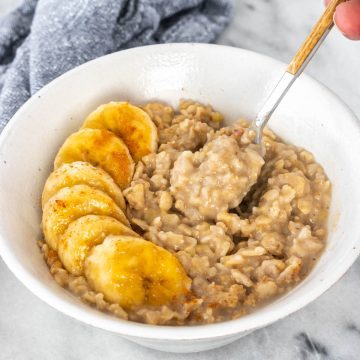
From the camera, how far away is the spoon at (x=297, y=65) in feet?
4.81

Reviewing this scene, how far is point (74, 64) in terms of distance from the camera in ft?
6.51

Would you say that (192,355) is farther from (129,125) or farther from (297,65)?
(297,65)

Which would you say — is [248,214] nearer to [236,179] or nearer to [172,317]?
[236,179]

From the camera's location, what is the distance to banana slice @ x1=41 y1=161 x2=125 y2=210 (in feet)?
4.68

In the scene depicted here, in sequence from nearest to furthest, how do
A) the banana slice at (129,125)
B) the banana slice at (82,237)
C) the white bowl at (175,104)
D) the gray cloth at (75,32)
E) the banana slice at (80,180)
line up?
the white bowl at (175,104), the banana slice at (82,237), the banana slice at (80,180), the banana slice at (129,125), the gray cloth at (75,32)

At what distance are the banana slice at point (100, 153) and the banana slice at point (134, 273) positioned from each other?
253 mm

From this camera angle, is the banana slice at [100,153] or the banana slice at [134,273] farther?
the banana slice at [100,153]

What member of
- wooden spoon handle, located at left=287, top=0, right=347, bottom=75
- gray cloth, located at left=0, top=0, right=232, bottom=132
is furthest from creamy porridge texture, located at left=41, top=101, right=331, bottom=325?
gray cloth, located at left=0, top=0, right=232, bottom=132

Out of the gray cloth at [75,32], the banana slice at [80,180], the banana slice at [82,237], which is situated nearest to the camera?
the banana slice at [82,237]

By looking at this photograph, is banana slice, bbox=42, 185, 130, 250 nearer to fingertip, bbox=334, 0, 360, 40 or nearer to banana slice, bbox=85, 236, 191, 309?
banana slice, bbox=85, 236, 191, 309

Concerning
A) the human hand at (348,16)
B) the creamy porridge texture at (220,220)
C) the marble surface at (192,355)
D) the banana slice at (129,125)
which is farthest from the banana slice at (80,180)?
the human hand at (348,16)

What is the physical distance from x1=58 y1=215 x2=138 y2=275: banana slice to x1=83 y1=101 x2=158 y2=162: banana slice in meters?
0.28

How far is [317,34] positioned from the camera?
1.47 m

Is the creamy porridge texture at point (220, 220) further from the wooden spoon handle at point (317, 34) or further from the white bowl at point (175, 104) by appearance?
the wooden spoon handle at point (317, 34)
